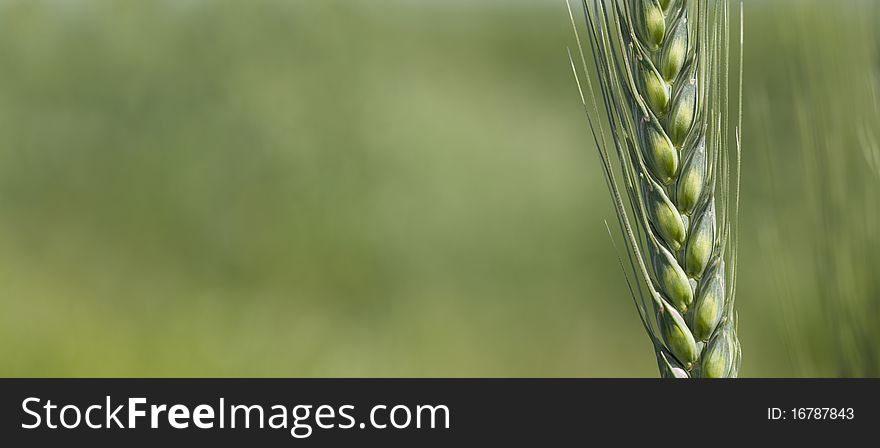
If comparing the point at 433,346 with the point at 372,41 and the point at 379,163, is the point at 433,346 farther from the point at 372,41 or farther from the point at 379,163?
the point at 372,41

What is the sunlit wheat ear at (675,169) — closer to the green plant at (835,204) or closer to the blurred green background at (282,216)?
the green plant at (835,204)

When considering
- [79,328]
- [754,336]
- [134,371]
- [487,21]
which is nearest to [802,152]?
[134,371]

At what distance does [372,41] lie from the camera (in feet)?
12.9

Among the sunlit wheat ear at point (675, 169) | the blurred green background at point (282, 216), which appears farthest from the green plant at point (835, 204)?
the blurred green background at point (282, 216)

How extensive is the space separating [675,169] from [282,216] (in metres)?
2.61

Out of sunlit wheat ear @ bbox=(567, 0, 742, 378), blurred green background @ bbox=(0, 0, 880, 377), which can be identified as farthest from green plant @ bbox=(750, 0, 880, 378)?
blurred green background @ bbox=(0, 0, 880, 377)

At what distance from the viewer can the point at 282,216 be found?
3055 millimetres

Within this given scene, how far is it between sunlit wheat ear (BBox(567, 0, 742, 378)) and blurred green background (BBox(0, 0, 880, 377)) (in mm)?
1810

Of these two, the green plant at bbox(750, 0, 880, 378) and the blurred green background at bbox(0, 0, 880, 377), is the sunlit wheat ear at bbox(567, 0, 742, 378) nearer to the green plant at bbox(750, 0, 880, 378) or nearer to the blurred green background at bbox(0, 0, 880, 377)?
the green plant at bbox(750, 0, 880, 378)

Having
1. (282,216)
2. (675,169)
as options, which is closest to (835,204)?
(675,169)

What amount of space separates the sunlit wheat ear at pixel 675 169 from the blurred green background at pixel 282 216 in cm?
181

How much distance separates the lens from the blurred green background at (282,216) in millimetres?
2805

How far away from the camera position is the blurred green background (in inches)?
110

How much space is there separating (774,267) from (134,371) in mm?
2300
